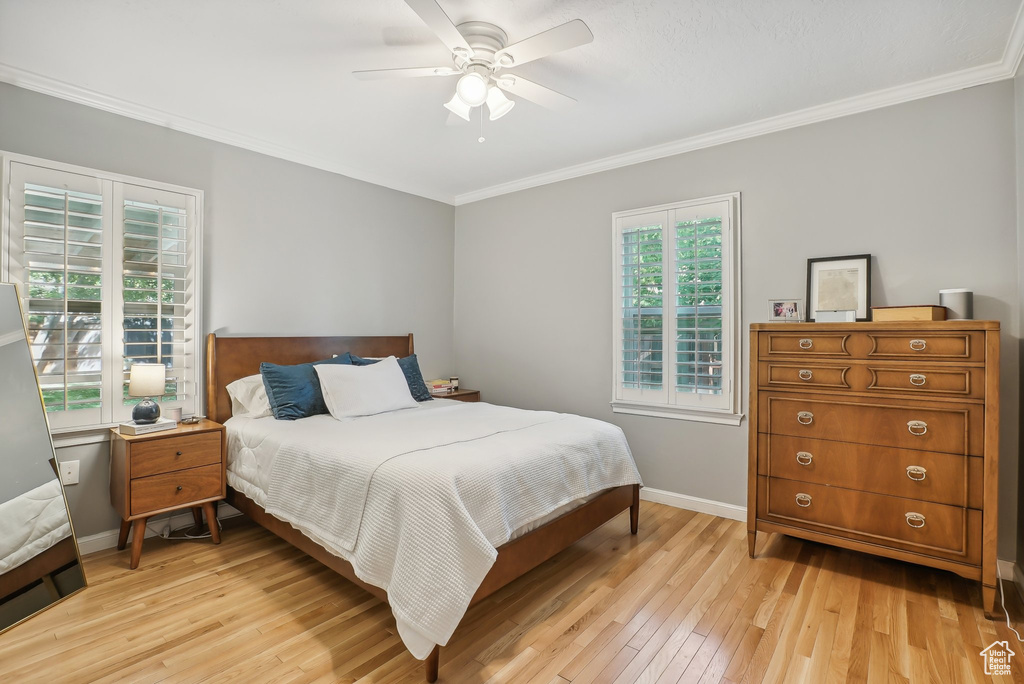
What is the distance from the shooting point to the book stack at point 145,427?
2.67m

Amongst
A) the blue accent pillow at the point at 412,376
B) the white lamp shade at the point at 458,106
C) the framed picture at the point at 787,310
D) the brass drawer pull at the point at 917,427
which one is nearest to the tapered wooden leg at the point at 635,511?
the framed picture at the point at 787,310

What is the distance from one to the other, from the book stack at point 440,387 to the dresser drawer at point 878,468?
255 cm

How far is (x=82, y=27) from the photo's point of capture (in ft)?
7.14

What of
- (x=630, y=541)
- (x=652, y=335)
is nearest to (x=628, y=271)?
(x=652, y=335)

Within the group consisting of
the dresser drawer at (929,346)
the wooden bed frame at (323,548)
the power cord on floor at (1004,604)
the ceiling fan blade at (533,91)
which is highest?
the ceiling fan blade at (533,91)

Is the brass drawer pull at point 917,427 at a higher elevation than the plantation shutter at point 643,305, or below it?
below

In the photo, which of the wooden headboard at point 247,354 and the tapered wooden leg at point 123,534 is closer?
the tapered wooden leg at point 123,534

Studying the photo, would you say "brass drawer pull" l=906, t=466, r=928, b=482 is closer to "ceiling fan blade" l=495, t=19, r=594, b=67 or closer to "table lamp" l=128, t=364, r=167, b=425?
"ceiling fan blade" l=495, t=19, r=594, b=67

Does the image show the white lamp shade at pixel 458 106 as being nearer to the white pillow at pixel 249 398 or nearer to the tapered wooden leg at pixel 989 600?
the white pillow at pixel 249 398

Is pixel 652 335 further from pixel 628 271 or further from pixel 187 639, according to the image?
pixel 187 639

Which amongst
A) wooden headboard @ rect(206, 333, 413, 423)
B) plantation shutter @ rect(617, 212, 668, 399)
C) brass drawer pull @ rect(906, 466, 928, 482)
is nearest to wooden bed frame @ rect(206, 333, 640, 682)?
wooden headboard @ rect(206, 333, 413, 423)

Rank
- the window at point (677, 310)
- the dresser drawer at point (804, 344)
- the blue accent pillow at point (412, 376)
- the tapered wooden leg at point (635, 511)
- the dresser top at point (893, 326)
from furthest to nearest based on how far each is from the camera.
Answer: the blue accent pillow at point (412, 376) < the window at point (677, 310) < the tapered wooden leg at point (635, 511) < the dresser drawer at point (804, 344) < the dresser top at point (893, 326)

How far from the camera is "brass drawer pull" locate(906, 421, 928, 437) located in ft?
7.62

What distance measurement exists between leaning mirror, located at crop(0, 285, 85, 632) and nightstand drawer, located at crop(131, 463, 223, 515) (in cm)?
96
